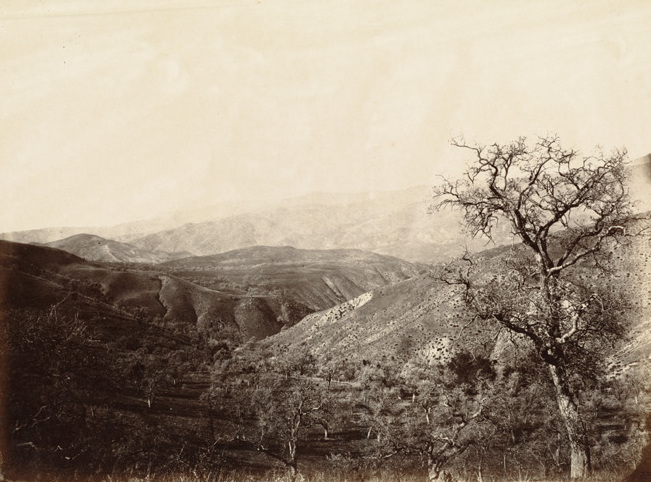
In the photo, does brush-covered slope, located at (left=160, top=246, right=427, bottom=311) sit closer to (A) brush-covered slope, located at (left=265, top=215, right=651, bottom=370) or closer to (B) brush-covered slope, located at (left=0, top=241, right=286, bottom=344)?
(B) brush-covered slope, located at (left=0, top=241, right=286, bottom=344)

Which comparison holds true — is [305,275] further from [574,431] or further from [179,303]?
[574,431]

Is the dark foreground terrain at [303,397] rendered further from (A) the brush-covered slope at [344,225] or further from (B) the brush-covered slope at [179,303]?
(B) the brush-covered slope at [179,303]

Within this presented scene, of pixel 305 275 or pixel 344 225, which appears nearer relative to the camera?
pixel 344 225

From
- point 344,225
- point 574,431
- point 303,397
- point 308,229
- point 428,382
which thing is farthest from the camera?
point 308,229

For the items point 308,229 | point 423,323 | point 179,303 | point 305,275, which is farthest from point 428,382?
point 305,275

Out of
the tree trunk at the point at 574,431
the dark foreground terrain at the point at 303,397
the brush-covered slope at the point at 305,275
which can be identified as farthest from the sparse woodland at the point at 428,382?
the brush-covered slope at the point at 305,275

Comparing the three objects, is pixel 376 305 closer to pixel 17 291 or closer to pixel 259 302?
pixel 259 302

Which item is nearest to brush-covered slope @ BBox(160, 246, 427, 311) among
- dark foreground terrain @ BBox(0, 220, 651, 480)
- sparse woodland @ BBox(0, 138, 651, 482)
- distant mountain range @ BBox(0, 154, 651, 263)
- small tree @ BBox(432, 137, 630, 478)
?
distant mountain range @ BBox(0, 154, 651, 263)

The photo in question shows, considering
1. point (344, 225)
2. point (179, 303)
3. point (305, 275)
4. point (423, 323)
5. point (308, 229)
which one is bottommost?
point (423, 323)
